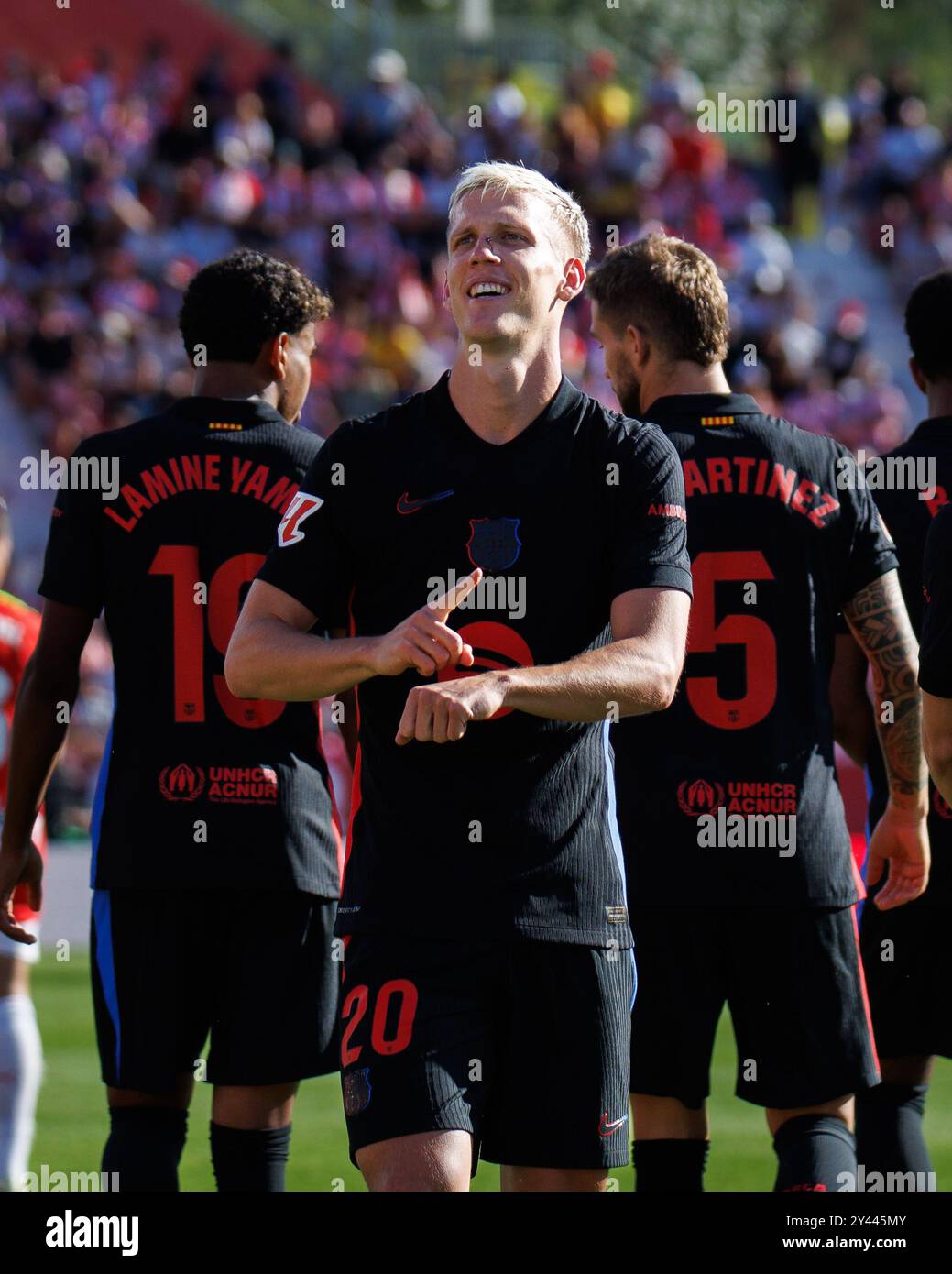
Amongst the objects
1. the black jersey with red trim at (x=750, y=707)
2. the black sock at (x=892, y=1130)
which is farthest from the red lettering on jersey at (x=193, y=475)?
the black sock at (x=892, y=1130)

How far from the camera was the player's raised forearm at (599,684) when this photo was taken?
10.5 ft

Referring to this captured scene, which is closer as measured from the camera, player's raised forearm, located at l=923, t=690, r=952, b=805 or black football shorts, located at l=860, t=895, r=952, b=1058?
player's raised forearm, located at l=923, t=690, r=952, b=805

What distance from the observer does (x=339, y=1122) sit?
7332 millimetres

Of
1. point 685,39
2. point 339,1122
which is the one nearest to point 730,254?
point 339,1122

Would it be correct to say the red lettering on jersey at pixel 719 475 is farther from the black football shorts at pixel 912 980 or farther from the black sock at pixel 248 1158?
the black sock at pixel 248 1158

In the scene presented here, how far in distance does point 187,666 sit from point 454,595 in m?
1.40

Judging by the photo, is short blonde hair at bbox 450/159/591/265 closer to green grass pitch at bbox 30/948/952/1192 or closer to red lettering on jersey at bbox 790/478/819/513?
red lettering on jersey at bbox 790/478/819/513

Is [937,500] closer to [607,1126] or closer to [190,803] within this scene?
[190,803]

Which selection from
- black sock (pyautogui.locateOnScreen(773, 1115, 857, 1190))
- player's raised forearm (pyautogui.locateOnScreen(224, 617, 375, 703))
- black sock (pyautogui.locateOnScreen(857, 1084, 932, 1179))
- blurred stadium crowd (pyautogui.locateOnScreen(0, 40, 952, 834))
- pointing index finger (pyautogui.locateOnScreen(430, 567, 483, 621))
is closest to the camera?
pointing index finger (pyautogui.locateOnScreen(430, 567, 483, 621))

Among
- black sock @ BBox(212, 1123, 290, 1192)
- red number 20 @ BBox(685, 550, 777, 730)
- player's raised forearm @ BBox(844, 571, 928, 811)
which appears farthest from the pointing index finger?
black sock @ BBox(212, 1123, 290, 1192)

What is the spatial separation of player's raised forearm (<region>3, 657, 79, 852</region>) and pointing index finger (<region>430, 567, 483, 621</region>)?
147cm

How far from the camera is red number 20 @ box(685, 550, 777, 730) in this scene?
4430 millimetres

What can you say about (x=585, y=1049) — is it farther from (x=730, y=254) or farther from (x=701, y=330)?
(x=730, y=254)
